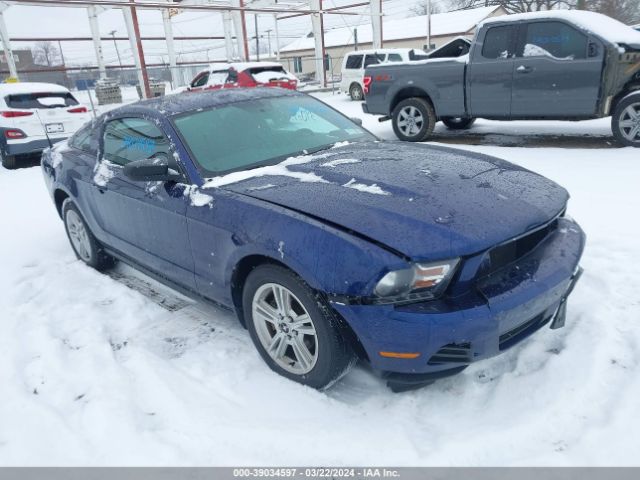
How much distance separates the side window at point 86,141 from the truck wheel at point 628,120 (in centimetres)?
664

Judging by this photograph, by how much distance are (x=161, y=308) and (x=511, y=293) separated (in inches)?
97.8

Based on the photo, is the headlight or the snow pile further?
the snow pile

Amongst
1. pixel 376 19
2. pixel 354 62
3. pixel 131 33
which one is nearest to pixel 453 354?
pixel 354 62

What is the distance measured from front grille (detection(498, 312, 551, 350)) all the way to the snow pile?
889mm

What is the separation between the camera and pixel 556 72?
6.88 metres

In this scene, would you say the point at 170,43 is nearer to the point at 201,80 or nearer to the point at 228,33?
the point at 228,33

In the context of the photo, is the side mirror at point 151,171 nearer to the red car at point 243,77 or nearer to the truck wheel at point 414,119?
the truck wheel at point 414,119

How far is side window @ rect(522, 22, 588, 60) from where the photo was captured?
6.75 metres

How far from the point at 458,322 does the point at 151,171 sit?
1.93m

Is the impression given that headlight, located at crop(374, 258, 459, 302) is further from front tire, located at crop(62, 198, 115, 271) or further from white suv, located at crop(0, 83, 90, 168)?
white suv, located at crop(0, 83, 90, 168)

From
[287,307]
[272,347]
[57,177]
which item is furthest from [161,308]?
[57,177]

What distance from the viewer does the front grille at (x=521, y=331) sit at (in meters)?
2.21

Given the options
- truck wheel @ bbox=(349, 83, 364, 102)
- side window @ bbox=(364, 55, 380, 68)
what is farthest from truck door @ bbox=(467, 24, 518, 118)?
side window @ bbox=(364, 55, 380, 68)

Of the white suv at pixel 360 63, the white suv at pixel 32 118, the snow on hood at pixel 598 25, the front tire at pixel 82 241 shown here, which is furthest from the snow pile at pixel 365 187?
the white suv at pixel 360 63
